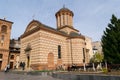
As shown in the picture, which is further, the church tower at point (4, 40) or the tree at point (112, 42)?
the church tower at point (4, 40)

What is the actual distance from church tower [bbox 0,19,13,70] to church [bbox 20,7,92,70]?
10.8 meters

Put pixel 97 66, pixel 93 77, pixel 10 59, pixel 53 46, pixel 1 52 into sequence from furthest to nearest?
pixel 10 59
pixel 1 52
pixel 53 46
pixel 97 66
pixel 93 77

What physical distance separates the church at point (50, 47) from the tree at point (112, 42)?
8045 mm

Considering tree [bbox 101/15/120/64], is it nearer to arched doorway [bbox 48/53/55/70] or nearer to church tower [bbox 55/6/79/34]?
arched doorway [bbox 48/53/55/70]

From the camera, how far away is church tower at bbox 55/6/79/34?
104 feet

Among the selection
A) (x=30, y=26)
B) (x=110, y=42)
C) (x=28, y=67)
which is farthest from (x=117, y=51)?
(x=30, y=26)

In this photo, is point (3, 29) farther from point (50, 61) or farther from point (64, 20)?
point (50, 61)

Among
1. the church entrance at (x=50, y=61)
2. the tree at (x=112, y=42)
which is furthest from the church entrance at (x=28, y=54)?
the tree at (x=112, y=42)

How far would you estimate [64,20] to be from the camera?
105 ft

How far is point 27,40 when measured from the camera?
26891 millimetres

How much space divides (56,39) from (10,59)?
1976cm

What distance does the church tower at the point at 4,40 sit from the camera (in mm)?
35938

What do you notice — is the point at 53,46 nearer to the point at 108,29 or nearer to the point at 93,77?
the point at 108,29

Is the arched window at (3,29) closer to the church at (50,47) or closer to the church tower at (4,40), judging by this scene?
the church tower at (4,40)
